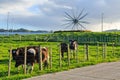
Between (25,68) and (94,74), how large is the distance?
412 centimetres

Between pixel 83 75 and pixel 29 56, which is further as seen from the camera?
pixel 29 56

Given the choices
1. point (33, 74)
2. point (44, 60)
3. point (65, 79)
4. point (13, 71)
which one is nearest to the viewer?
point (65, 79)

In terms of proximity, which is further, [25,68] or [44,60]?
[44,60]

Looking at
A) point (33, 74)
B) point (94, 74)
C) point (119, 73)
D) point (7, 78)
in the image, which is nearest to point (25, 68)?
point (33, 74)

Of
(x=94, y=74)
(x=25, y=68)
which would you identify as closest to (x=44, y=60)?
(x=25, y=68)

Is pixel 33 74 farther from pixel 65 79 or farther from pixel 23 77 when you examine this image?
pixel 65 79

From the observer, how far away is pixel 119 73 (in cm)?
2148

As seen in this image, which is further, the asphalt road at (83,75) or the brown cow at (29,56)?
the brown cow at (29,56)

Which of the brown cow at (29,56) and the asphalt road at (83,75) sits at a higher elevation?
the brown cow at (29,56)

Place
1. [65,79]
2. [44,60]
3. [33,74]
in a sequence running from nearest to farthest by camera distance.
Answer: [65,79] < [33,74] < [44,60]

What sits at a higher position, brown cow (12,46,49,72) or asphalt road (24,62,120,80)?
brown cow (12,46,49,72)

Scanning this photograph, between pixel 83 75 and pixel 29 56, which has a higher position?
pixel 29 56

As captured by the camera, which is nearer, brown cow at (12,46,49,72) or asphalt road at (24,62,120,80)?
asphalt road at (24,62,120,80)

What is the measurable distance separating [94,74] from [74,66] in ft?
13.8
